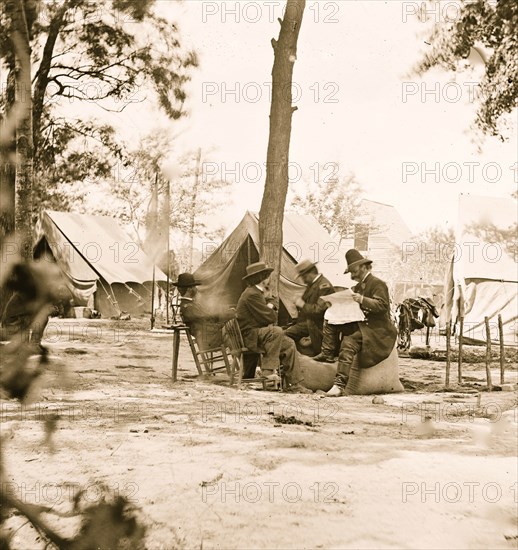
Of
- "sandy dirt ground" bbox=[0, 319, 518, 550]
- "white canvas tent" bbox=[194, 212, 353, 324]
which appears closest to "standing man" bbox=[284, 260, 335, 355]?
"sandy dirt ground" bbox=[0, 319, 518, 550]

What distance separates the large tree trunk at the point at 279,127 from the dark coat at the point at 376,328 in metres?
2.62

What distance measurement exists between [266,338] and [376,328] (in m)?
1.28

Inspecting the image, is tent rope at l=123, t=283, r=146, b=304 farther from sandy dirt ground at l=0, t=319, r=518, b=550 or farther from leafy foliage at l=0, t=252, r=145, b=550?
leafy foliage at l=0, t=252, r=145, b=550

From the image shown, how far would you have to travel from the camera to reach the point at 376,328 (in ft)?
27.4

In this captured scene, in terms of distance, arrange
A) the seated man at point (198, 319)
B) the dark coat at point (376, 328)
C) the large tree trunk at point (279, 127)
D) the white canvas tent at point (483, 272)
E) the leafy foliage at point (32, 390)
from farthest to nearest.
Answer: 1. the white canvas tent at point (483, 272)
2. the large tree trunk at point (279, 127)
3. the seated man at point (198, 319)
4. the dark coat at point (376, 328)
5. the leafy foliage at point (32, 390)

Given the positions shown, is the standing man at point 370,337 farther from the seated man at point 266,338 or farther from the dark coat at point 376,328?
the seated man at point 266,338

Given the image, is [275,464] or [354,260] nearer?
[275,464]

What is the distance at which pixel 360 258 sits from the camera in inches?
345

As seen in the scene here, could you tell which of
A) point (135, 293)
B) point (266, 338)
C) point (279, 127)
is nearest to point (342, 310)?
point (266, 338)

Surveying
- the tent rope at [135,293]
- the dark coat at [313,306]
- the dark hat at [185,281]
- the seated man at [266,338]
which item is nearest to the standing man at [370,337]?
the seated man at [266,338]

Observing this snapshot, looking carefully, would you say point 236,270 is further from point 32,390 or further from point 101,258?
point 32,390

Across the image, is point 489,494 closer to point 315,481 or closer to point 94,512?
point 315,481

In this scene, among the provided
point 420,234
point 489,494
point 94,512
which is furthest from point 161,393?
point 420,234

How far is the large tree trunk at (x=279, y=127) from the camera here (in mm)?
10766
